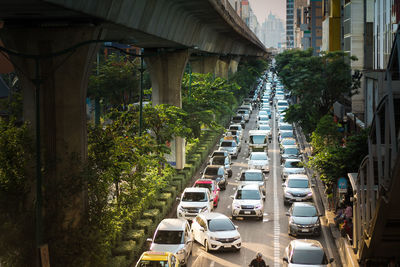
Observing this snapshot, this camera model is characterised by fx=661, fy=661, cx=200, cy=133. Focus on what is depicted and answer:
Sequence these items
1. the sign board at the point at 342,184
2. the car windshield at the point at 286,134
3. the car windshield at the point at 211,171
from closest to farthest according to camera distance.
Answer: the sign board at the point at 342,184
the car windshield at the point at 211,171
the car windshield at the point at 286,134

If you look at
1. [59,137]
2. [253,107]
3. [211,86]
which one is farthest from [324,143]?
[253,107]

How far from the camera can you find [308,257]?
64.9 ft

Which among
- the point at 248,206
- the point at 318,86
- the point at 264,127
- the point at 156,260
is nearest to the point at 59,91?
the point at 156,260

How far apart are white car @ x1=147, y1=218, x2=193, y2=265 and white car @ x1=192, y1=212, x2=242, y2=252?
93cm

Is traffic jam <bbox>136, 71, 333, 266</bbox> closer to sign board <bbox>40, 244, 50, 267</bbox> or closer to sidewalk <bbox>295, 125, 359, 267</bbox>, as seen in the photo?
sidewalk <bbox>295, 125, 359, 267</bbox>

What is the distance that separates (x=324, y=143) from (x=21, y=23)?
2209 centimetres

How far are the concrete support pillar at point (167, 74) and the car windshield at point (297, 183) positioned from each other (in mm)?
9242

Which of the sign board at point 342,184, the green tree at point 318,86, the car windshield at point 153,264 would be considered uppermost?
the green tree at point 318,86

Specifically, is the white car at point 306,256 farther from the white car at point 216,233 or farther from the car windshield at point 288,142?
the car windshield at point 288,142

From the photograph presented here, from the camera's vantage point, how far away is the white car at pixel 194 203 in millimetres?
28250

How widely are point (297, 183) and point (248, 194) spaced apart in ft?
12.5

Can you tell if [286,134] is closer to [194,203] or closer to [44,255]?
[194,203]

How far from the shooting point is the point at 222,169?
37.6 m

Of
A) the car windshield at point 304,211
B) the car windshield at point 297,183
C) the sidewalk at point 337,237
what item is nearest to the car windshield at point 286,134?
the sidewalk at point 337,237
